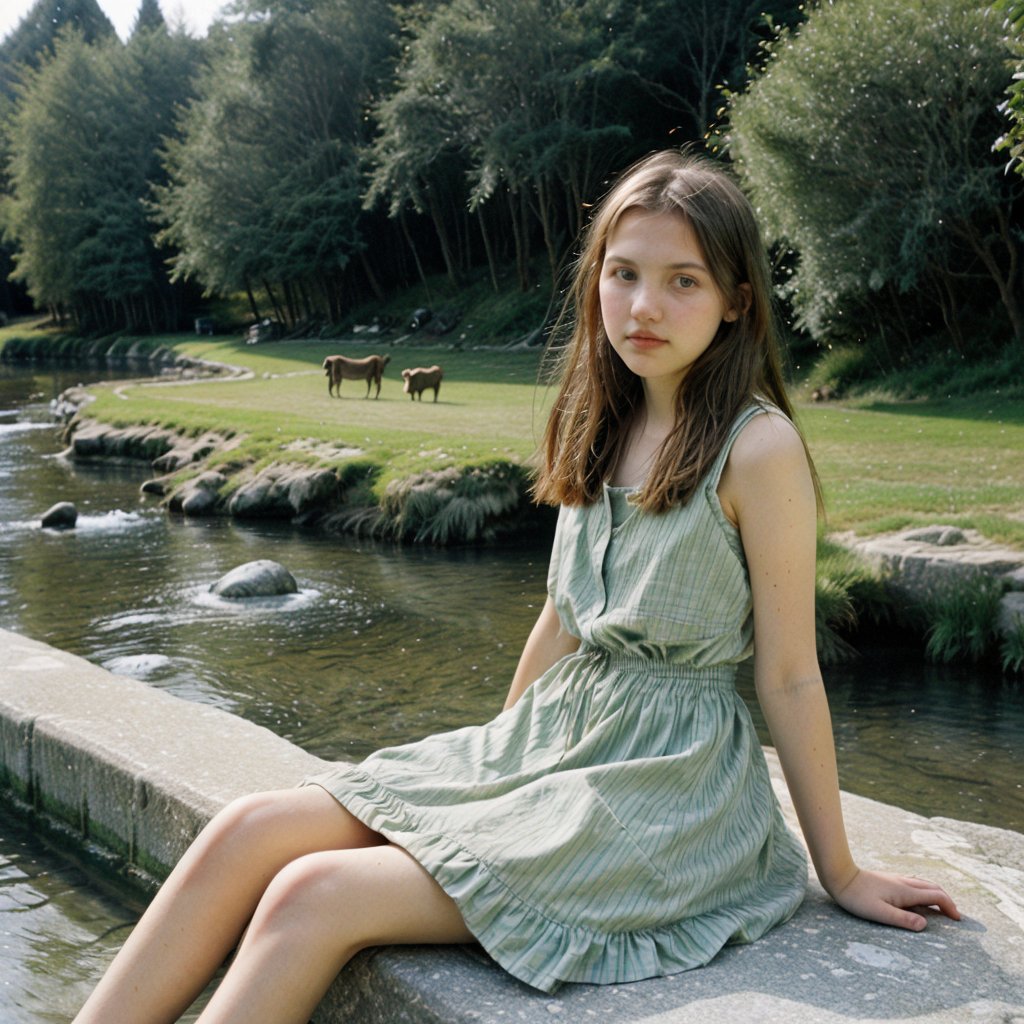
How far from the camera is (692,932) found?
2.19 metres

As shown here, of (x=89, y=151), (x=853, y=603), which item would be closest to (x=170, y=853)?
(x=853, y=603)

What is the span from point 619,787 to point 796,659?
437 millimetres

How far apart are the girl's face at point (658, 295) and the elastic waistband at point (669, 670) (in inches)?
23.5

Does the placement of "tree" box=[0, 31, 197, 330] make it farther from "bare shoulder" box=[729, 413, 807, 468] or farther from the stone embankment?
"bare shoulder" box=[729, 413, 807, 468]

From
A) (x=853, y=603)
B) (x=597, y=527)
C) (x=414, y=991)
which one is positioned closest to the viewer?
(x=414, y=991)

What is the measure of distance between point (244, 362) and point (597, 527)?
29706 mm

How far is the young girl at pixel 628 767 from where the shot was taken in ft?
6.84

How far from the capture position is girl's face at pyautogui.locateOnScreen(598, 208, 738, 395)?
2436mm

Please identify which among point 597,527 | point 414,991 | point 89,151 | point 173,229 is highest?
point 89,151

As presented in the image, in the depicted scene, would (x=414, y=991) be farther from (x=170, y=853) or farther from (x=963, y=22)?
(x=963, y=22)

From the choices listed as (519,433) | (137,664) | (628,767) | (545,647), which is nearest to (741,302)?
(545,647)

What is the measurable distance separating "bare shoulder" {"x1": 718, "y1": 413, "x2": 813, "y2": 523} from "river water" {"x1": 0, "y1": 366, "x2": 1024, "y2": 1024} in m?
2.01

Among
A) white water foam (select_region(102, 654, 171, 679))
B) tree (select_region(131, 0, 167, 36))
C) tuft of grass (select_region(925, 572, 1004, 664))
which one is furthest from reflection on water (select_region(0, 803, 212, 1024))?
tree (select_region(131, 0, 167, 36))

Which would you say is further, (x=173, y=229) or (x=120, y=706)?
(x=173, y=229)
